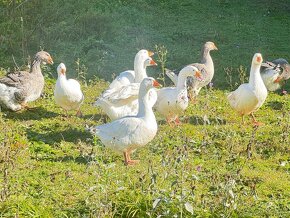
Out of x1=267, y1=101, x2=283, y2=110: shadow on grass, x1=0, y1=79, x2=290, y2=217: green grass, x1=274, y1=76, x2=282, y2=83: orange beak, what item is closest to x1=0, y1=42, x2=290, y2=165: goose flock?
x1=0, y1=79, x2=290, y2=217: green grass

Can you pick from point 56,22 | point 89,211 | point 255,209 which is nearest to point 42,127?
point 89,211

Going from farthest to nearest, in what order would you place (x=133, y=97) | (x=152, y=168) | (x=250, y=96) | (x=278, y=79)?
(x=278, y=79) → (x=250, y=96) → (x=133, y=97) → (x=152, y=168)

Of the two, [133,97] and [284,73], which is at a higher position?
[133,97]

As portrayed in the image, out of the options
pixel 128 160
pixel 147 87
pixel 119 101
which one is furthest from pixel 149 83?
pixel 128 160

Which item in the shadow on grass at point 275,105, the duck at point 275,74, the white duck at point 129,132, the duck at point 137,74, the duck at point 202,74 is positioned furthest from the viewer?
the duck at point 275,74

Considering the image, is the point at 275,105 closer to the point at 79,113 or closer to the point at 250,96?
the point at 250,96

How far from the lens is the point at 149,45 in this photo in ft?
48.9

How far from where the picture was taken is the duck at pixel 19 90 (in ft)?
33.4

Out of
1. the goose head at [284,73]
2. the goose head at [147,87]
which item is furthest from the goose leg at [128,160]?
the goose head at [284,73]

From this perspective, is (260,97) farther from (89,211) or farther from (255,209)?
(89,211)

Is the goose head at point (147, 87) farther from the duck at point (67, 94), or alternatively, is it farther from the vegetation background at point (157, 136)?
the duck at point (67, 94)

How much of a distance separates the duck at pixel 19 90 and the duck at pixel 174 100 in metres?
2.21

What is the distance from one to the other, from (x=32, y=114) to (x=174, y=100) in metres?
2.50

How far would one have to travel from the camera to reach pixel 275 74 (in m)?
12.0
